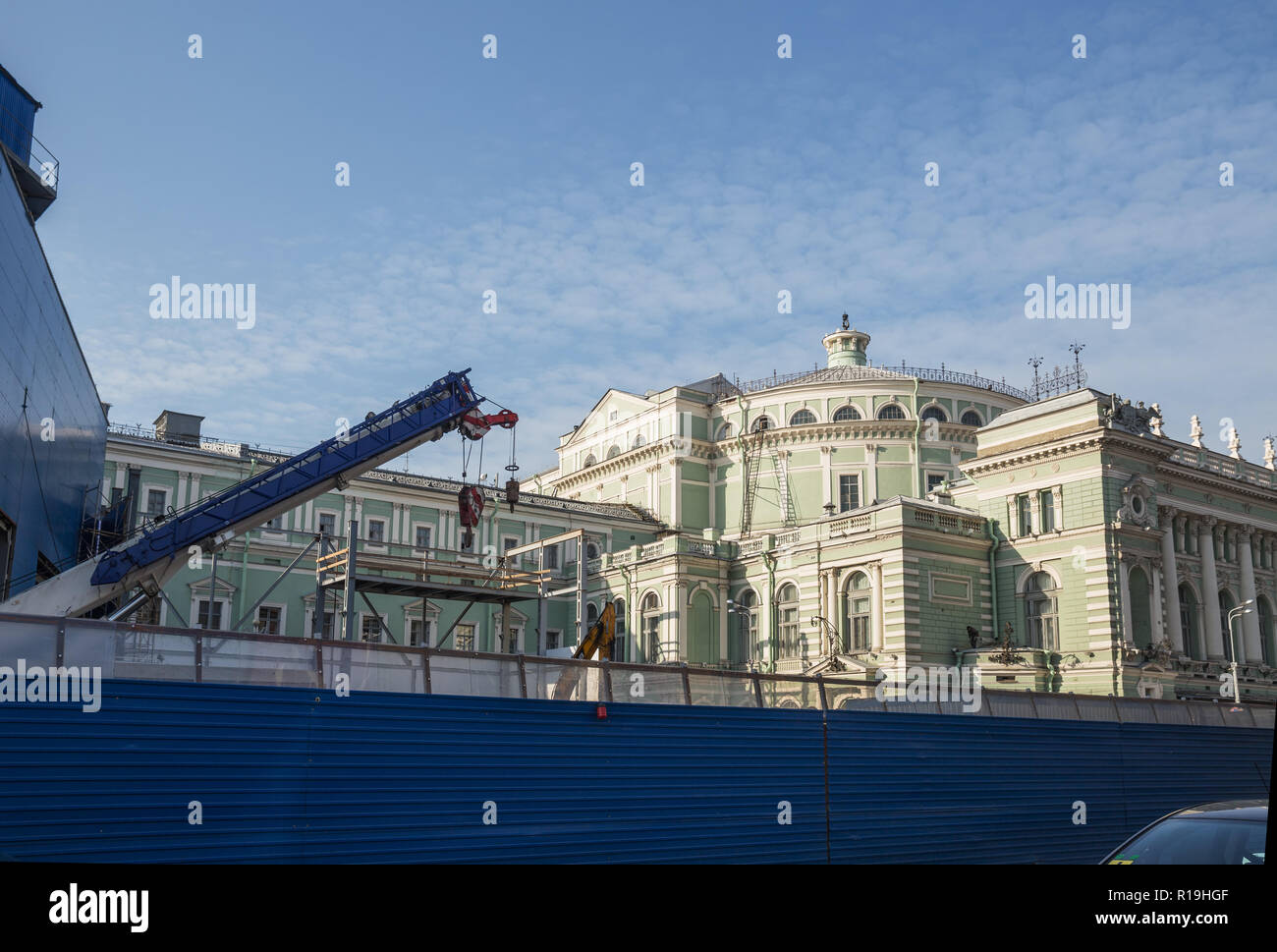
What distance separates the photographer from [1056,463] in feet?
140

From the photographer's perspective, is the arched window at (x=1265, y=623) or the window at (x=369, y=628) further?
the window at (x=369, y=628)

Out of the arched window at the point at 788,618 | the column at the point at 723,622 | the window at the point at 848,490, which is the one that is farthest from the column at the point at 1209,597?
the column at the point at 723,622

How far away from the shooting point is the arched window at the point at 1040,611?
42688mm

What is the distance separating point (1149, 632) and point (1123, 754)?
845 inches

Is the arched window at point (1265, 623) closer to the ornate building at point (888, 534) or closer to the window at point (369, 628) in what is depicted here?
the ornate building at point (888, 534)

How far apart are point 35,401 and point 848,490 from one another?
142ft

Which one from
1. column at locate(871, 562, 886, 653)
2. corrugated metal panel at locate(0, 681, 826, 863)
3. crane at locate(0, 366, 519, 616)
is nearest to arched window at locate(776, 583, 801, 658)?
column at locate(871, 562, 886, 653)

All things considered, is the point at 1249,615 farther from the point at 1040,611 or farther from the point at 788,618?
the point at 788,618

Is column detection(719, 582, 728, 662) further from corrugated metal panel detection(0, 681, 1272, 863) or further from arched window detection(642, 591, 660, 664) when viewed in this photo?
corrugated metal panel detection(0, 681, 1272, 863)

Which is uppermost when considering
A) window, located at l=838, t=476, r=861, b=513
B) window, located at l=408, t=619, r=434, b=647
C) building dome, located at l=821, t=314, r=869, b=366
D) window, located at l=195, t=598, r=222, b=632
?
building dome, located at l=821, t=314, r=869, b=366

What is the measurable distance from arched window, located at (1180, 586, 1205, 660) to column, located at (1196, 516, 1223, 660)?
1.03 ft

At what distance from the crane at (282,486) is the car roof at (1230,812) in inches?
740

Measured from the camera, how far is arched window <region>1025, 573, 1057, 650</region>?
42.7 metres

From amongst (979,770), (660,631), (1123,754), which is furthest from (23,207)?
(660,631)
